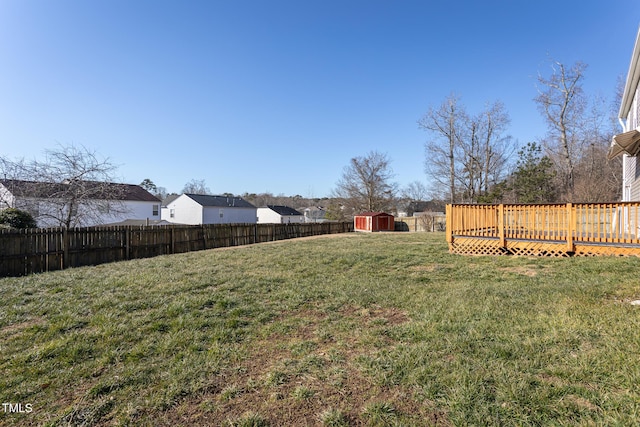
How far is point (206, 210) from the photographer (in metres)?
36.2

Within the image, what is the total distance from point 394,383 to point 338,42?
13837 mm

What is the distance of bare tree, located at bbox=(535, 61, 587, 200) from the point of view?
22.6m

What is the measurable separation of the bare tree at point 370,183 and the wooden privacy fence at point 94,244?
25.5m

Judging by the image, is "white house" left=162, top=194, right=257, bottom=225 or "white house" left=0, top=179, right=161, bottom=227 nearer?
"white house" left=0, top=179, right=161, bottom=227

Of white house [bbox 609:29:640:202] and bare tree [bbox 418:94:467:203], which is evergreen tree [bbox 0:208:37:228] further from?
bare tree [bbox 418:94:467:203]

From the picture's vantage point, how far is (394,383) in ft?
7.65

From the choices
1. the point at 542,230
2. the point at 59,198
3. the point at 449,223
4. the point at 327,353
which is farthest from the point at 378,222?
the point at 327,353

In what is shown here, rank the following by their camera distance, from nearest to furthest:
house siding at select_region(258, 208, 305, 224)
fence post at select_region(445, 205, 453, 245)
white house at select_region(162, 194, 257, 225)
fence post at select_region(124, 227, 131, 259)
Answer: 1. fence post at select_region(445, 205, 453, 245)
2. fence post at select_region(124, 227, 131, 259)
3. white house at select_region(162, 194, 257, 225)
4. house siding at select_region(258, 208, 305, 224)

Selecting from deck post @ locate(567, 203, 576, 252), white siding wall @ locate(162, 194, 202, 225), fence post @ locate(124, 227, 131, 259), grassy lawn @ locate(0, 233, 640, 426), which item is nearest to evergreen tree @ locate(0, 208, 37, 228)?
fence post @ locate(124, 227, 131, 259)

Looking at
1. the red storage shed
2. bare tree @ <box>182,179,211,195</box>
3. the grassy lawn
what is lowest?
the grassy lawn

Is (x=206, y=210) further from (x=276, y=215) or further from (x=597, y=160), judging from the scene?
(x=597, y=160)

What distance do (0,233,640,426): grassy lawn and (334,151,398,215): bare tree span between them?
34.8m

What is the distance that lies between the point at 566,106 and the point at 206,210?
3619cm

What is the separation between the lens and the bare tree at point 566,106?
74.2 ft
